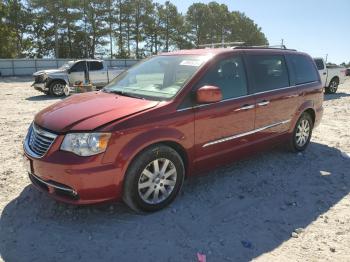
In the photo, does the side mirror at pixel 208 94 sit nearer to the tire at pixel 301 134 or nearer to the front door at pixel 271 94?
the front door at pixel 271 94

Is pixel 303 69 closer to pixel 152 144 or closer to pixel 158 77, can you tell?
pixel 158 77

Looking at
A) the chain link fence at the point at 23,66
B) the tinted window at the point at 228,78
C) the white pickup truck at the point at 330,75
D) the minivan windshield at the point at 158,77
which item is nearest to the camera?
the minivan windshield at the point at 158,77

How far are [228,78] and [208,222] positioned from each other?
6.13ft

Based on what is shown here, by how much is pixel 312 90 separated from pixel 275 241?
3498 millimetres

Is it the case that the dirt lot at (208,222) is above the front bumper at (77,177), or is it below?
below

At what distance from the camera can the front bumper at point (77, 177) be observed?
370 centimetres

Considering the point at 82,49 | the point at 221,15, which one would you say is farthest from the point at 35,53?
the point at 221,15

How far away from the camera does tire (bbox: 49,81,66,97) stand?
16219 millimetres

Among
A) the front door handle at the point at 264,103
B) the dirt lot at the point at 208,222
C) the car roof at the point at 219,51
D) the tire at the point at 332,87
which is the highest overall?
the car roof at the point at 219,51

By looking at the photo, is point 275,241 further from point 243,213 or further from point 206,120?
point 206,120

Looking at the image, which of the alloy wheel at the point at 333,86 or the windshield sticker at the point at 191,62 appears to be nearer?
the windshield sticker at the point at 191,62

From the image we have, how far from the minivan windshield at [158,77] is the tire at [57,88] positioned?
11.6 meters

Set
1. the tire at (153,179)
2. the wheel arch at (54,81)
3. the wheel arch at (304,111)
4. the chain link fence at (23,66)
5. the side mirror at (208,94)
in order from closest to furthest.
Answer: the tire at (153,179), the side mirror at (208,94), the wheel arch at (304,111), the wheel arch at (54,81), the chain link fence at (23,66)

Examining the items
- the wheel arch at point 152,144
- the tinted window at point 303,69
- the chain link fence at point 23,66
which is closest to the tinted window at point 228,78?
the wheel arch at point 152,144
